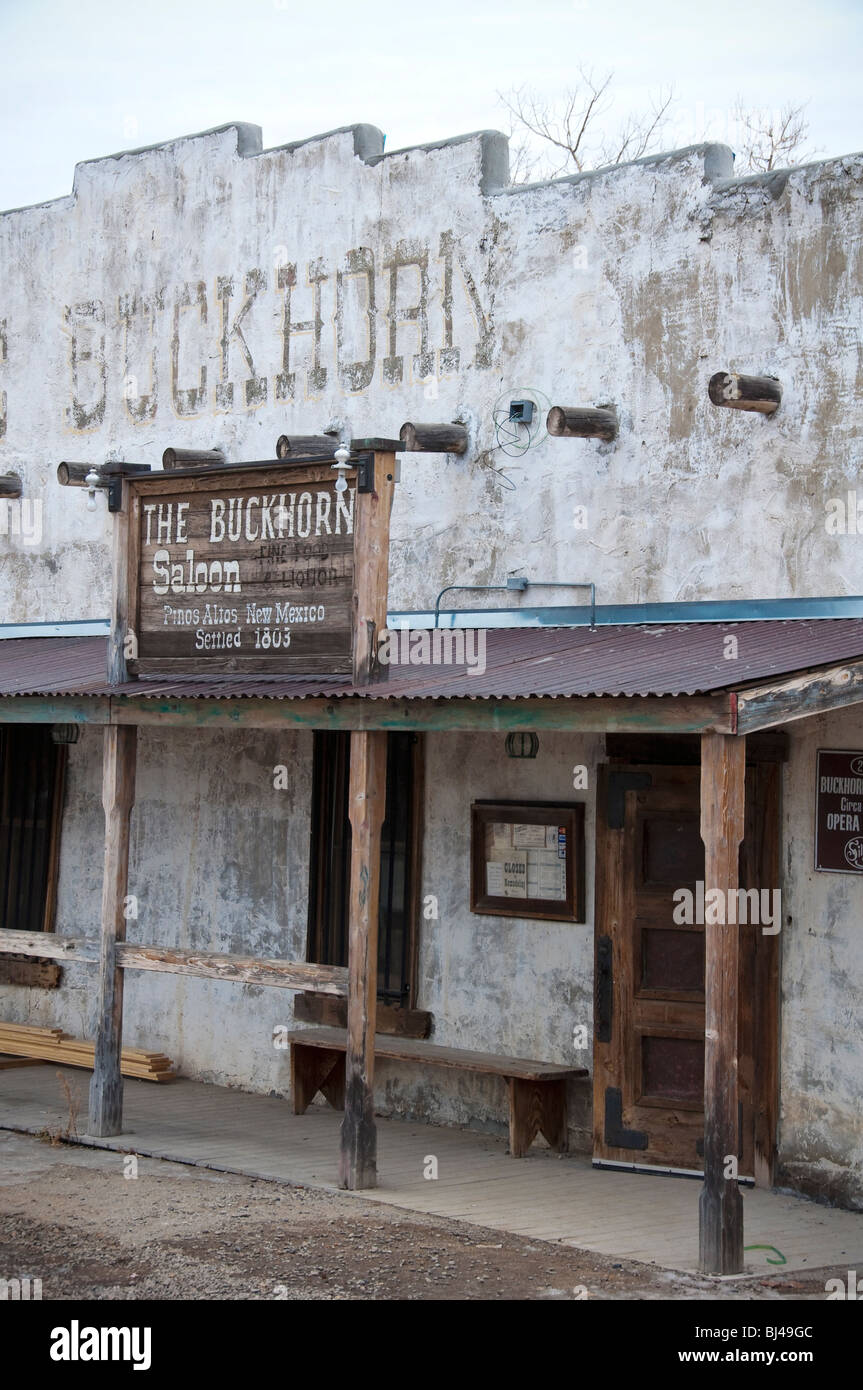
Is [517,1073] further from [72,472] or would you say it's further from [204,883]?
[72,472]

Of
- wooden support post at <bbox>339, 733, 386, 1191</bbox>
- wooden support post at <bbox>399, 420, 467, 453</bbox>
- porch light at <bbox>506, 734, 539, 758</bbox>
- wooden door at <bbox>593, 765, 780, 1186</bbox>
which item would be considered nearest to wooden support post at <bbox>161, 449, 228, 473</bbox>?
wooden support post at <bbox>399, 420, 467, 453</bbox>

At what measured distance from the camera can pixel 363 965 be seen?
9188 millimetres

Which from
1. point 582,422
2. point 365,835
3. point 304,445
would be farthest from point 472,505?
point 365,835

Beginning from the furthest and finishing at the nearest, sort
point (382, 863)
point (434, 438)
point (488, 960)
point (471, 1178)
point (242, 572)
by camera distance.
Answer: point (382, 863) → point (434, 438) → point (488, 960) → point (242, 572) → point (471, 1178)

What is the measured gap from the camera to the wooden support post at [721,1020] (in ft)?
24.8

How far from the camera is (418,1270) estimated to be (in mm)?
7578

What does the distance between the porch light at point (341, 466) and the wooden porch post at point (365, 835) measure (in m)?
0.07

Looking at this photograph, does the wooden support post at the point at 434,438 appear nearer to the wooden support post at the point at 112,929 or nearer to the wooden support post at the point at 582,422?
the wooden support post at the point at 582,422

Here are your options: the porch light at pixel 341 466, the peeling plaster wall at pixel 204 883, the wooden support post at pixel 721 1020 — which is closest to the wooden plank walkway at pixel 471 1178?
the wooden support post at pixel 721 1020

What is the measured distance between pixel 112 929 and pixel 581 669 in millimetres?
3468

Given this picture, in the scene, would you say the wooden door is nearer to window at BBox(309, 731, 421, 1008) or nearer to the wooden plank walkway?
the wooden plank walkway

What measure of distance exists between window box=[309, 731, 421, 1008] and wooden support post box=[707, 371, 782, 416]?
125 inches

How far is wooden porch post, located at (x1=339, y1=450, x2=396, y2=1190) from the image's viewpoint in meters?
9.10

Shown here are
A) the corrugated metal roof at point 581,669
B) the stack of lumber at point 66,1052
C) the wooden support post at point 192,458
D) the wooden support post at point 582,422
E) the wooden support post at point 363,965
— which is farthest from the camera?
the stack of lumber at point 66,1052
